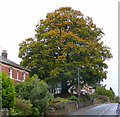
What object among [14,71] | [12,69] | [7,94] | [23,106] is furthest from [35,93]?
[14,71]

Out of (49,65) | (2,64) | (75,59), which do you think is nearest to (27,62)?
(49,65)

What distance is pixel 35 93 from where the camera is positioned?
2469 centimetres

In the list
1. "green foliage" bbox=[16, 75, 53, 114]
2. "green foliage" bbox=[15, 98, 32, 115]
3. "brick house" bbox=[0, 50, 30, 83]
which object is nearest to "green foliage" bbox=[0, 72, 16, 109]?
"green foliage" bbox=[15, 98, 32, 115]

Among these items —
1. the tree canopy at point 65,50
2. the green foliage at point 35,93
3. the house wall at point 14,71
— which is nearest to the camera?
the green foliage at point 35,93

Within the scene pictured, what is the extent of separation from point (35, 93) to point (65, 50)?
817 inches

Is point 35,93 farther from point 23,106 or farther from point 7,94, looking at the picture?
point 7,94

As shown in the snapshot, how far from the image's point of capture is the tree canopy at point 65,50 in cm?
4444

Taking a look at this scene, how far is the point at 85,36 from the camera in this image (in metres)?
49.1

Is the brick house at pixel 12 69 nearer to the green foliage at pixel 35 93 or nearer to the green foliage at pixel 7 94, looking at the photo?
the green foliage at pixel 35 93

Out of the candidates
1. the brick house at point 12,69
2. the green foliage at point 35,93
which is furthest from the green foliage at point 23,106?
the brick house at point 12,69

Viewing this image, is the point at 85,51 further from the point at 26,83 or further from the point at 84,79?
the point at 26,83

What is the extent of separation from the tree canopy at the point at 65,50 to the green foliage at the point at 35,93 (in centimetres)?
1594

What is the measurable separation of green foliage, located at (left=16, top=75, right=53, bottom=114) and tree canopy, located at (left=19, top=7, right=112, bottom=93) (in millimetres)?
15935

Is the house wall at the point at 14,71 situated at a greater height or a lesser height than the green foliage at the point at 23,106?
greater
